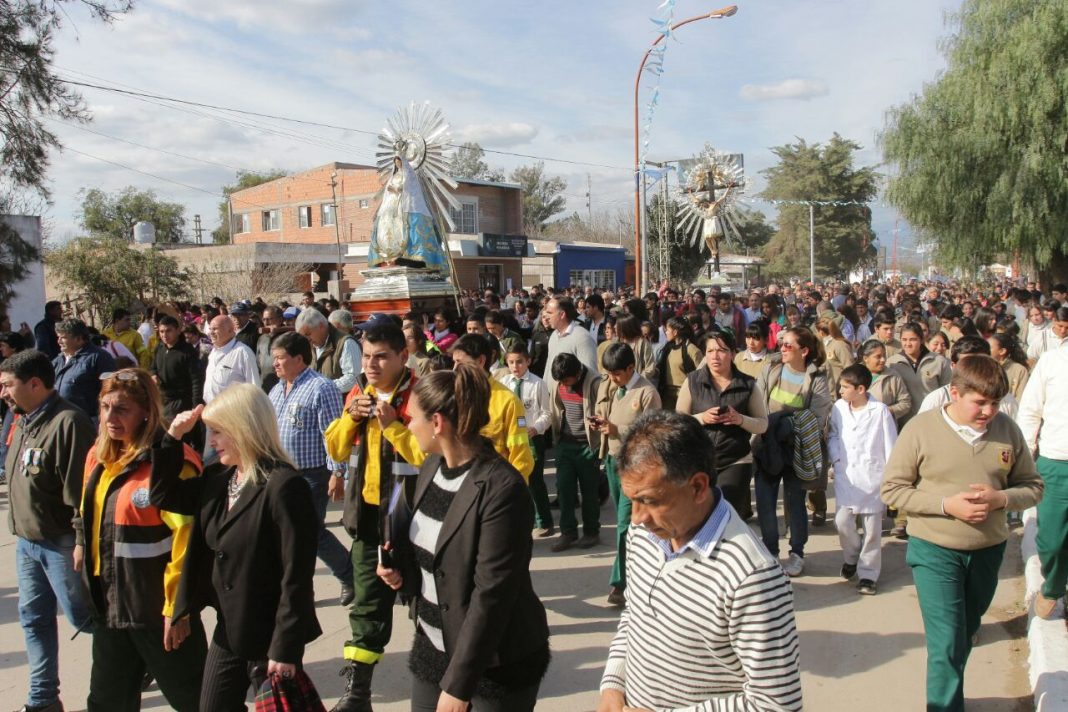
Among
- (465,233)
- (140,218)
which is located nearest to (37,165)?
(465,233)

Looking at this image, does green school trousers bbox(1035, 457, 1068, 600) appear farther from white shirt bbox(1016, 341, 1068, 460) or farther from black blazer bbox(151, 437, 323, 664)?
black blazer bbox(151, 437, 323, 664)

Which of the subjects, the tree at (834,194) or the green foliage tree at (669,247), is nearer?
the green foliage tree at (669,247)

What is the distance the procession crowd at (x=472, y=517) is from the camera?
1.95 metres

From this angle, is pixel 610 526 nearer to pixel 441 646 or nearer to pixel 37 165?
pixel 441 646

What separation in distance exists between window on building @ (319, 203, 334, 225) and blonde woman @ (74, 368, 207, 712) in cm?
3893

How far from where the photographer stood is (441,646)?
2.52m

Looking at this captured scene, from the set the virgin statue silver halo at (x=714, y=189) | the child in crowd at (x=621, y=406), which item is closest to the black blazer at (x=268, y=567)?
the child in crowd at (x=621, y=406)

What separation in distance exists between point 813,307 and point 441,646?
13.4m

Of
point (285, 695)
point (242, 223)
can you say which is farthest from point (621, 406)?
point (242, 223)

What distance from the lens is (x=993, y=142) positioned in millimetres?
19125

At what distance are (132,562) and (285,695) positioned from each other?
94 cm

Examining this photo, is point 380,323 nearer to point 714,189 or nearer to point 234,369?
point 234,369

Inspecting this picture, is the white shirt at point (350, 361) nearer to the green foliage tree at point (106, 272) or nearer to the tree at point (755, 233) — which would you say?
the green foliage tree at point (106, 272)

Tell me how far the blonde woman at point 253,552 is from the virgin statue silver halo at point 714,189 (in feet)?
79.9
